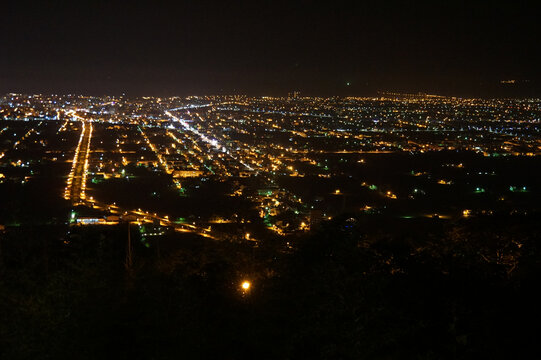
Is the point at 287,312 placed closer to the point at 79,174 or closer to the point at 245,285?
the point at 245,285

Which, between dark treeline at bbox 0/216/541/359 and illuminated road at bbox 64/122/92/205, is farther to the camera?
illuminated road at bbox 64/122/92/205

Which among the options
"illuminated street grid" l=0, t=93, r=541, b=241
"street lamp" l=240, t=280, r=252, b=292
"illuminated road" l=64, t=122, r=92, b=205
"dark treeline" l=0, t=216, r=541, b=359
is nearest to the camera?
"dark treeline" l=0, t=216, r=541, b=359

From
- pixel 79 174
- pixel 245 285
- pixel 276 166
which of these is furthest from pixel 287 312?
pixel 276 166

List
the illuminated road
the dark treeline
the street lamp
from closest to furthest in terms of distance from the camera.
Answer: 1. the dark treeline
2. the street lamp
3. the illuminated road

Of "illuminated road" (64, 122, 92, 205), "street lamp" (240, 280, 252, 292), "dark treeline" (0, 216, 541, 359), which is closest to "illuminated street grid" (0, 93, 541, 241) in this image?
"illuminated road" (64, 122, 92, 205)

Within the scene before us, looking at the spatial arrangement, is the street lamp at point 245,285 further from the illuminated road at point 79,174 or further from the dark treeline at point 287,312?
the illuminated road at point 79,174

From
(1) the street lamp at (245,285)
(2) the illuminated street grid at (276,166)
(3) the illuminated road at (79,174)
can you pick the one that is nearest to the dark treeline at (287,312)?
(1) the street lamp at (245,285)

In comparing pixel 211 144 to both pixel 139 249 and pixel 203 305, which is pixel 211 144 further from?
pixel 203 305

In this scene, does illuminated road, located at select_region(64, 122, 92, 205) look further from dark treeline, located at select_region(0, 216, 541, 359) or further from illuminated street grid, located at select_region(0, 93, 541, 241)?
dark treeline, located at select_region(0, 216, 541, 359)

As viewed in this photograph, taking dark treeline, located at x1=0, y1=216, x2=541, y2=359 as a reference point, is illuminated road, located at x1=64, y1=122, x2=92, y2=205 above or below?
below
